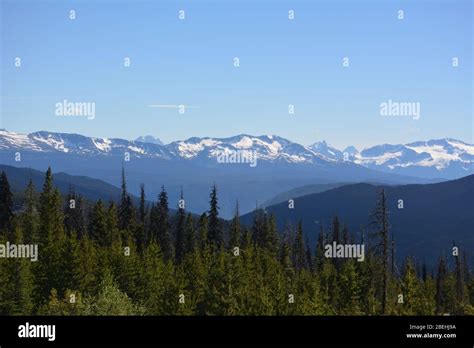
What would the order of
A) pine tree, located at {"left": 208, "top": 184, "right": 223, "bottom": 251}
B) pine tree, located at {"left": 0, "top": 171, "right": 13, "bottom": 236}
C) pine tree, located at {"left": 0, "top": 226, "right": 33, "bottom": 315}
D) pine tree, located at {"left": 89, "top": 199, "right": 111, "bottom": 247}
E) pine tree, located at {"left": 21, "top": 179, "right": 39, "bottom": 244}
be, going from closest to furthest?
pine tree, located at {"left": 0, "top": 226, "right": 33, "bottom": 315}, pine tree, located at {"left": 21, "top": 179, "right": 39, "bottom": 244}, pine tree, located at {"left": 89, "top": 199, "right": 111, "bottom": 247}, pine tree, located at {"left": 208, "top": 184, "right": 223, "bottom": 251}, pine tree, located at {"left": 0, "top": 171, "right": 13, "bottom": 236}

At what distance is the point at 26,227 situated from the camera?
308 ft

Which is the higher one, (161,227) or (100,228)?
(161,227)

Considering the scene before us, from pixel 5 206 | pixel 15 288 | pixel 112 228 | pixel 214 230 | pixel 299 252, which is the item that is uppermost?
pixel 5 206

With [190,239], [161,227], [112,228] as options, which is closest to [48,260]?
[112,228]

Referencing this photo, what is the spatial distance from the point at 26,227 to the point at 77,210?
3806cm

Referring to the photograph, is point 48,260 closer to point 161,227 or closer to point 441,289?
point 161,227

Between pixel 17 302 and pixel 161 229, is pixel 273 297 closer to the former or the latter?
pixel 17 302

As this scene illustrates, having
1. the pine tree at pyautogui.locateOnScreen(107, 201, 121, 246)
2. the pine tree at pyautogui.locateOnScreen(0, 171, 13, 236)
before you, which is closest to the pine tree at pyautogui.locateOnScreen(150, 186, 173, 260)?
the pine tree at pyautogui.locateOnScreen(107, 201, 121, 246)

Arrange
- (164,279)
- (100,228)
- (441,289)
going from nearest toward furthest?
(164,279)
(100,228)
(441,289)

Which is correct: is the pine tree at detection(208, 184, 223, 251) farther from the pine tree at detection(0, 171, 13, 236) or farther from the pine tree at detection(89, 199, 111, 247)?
the pine tree at detection(0, 171, 13, 236)

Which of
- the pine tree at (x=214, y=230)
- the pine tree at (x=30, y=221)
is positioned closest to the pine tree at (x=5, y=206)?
the pine tree at (x=30, y=221)

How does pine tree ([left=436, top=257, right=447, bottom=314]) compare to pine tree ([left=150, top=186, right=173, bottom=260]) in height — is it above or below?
below

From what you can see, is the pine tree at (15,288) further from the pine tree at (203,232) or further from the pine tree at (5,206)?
the pine tree at (203,232)
